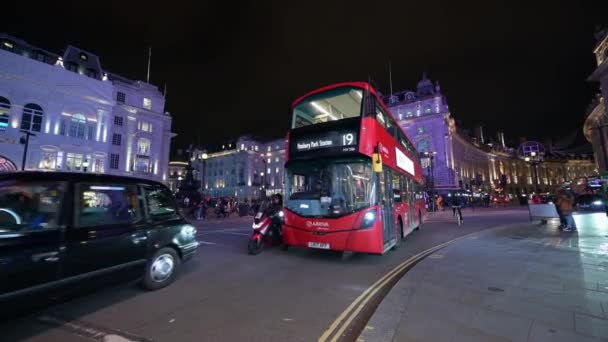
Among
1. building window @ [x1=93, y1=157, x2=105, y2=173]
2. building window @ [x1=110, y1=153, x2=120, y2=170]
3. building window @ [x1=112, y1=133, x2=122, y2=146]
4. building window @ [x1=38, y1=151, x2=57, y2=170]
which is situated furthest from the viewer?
building window @ [x1=112, y1=133, x2=122, y2=146]

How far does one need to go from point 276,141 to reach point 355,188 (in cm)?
8156

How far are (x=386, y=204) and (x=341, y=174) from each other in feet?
5.25

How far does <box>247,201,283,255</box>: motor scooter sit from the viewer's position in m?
8.14

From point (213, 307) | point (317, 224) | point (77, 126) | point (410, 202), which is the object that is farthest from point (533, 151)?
point (77, 126)

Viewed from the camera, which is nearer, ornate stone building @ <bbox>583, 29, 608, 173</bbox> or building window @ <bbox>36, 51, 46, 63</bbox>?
building window @ <bbox>36, 51, 46, 63</bbox>

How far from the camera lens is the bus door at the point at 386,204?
22.8ft

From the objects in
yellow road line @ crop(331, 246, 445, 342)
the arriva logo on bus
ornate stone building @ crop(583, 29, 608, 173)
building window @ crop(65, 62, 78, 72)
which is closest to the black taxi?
the arriva logo on bus

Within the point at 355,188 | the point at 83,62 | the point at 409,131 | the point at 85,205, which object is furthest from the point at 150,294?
the point at 409,131

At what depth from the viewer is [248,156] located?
266ft

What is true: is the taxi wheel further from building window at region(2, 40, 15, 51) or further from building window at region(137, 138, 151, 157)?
building window at region(137, 138, 151, 157)

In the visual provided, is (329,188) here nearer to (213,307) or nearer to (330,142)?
(330,142)

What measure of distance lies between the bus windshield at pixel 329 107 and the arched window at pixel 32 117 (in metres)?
35.4

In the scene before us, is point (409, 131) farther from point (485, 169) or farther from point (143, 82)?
point (143, 82)

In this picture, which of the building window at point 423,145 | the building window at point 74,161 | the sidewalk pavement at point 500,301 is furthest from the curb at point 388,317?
the building window at point 423,145
